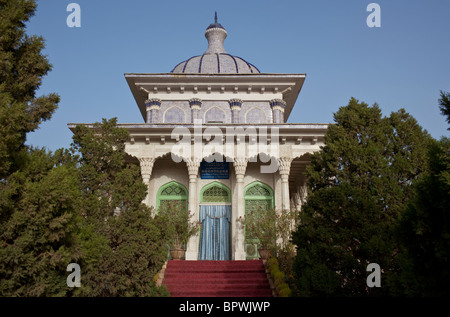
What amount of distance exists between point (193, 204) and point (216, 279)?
16.5ft

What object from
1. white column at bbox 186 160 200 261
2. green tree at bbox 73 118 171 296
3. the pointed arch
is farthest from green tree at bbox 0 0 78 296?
the pointed arch

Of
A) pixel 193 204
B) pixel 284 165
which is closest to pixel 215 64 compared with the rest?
pixel 284 165

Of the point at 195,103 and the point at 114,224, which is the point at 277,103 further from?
the point at 114,224

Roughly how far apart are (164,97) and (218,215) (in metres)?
7.26

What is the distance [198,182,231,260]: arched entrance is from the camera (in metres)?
18.2

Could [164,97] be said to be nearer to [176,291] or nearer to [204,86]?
[204,86]

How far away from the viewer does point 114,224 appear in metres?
10.5

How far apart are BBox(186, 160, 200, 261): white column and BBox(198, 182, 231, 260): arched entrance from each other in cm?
78

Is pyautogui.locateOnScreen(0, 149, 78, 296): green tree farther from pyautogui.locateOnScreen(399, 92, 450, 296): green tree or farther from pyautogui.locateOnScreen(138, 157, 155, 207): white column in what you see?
pyautogui.locateOnScreen(138, 157, 155, 207): white column

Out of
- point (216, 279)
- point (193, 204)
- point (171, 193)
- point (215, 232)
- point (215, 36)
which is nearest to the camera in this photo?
point (216, 279)

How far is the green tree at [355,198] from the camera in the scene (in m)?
8.26

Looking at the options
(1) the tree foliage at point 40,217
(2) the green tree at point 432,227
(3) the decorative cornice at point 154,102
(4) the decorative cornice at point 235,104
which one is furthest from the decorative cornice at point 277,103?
(2) the green tree at point 432,227

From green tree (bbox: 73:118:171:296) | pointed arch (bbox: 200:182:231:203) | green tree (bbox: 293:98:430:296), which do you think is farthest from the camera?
pointed arch (bbox: 200:182:231:203)
